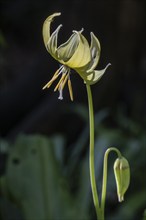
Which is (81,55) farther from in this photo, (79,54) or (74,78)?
(74,78)

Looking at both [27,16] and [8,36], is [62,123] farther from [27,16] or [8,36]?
[8,36]

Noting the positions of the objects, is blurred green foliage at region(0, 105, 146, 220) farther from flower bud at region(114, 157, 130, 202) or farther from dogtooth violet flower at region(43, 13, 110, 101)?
dogtooth violet flower at region(43, 13, 110, 101)

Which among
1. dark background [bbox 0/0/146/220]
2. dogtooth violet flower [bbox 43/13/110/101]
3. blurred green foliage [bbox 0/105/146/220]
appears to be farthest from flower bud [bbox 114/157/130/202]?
dark background [bbox 0/0/146/220]

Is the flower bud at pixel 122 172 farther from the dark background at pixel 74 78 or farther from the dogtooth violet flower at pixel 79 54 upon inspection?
the dark background at pixel 74 78

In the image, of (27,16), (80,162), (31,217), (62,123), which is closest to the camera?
(31,217)

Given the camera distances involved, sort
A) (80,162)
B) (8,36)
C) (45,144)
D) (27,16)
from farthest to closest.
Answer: (8,36), (27,16), (80,162), (45,144)

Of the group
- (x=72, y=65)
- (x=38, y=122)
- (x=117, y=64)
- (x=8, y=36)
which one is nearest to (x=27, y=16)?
(x=8, y=36)

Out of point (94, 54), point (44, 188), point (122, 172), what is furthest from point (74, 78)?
point (94, 54)
